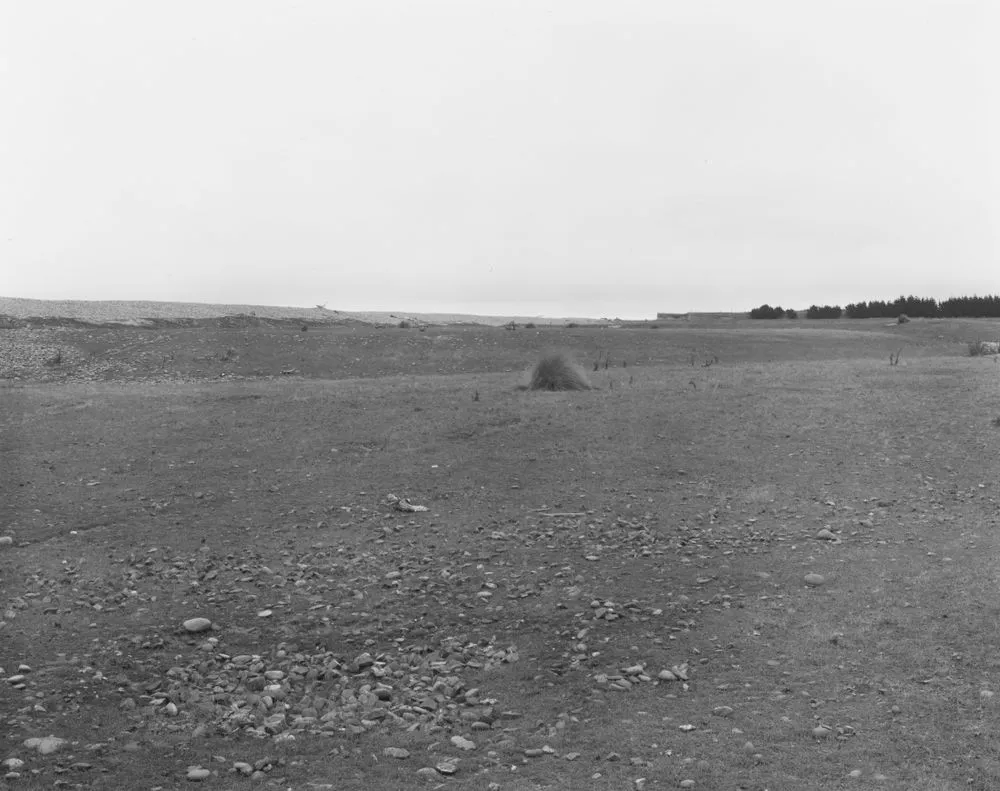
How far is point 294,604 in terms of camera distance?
6.86 metres

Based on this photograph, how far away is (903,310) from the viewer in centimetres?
4050

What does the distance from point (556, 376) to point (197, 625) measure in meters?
9.38

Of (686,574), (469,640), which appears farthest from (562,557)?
(469,640)

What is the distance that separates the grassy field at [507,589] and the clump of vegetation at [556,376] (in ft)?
3.09

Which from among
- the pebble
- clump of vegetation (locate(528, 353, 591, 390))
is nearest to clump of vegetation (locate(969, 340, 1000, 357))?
clump of vegetation (locate(528, 353, 591, 390))

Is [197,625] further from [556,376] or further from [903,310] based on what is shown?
[903,310]

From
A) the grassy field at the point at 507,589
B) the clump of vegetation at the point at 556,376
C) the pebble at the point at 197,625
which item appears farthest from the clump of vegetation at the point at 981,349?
the pebble at the point at 197,625

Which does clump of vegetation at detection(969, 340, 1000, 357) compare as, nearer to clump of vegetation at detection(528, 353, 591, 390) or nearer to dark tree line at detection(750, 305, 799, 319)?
clump of vegetation at detection(528, 353, 591, 390)

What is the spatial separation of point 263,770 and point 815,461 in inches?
295

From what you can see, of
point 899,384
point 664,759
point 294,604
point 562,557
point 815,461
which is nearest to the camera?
point 664,759

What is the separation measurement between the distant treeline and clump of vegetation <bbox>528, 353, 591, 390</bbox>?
26.8 meters

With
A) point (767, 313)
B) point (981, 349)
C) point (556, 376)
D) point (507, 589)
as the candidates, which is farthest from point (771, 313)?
point (507, 589)

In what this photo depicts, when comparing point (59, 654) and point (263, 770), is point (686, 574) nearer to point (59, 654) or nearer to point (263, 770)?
point (263, 770)

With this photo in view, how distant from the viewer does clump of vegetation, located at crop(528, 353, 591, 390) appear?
15.0 metres
